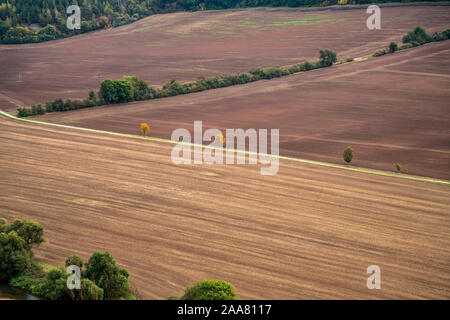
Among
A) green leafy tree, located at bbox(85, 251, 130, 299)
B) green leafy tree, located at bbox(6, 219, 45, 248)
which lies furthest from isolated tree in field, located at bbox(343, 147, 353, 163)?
green leafy tree, located at bbox(6, 219, 45, 248)

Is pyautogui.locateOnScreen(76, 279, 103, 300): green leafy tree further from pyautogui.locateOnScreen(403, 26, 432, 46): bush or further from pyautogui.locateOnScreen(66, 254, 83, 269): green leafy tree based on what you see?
pyautogui.locateOnScreen(403, 26, 432, 46): bush

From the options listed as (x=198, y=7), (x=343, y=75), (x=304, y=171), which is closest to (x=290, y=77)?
Result: (x=343, y=75)

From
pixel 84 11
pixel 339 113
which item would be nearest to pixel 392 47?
pixel 339 113

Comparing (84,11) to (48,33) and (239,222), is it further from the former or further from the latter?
(239,222)

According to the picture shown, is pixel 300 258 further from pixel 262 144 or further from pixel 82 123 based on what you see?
pixel 82 123

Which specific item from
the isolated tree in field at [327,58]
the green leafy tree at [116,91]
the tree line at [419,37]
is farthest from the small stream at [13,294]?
the tree line at [419,37]

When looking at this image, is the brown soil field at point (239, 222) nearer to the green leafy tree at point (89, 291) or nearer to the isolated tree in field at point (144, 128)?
the green leafy tree at point (89, 291)
